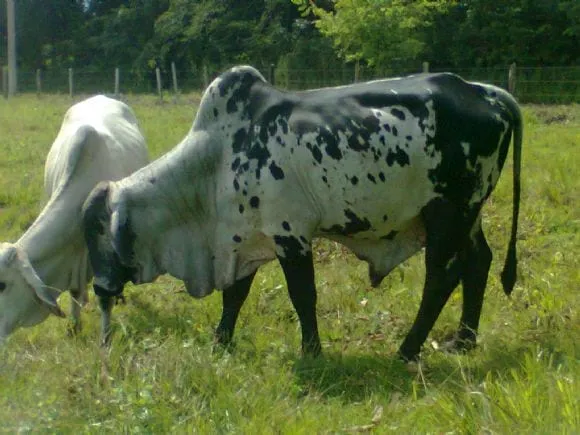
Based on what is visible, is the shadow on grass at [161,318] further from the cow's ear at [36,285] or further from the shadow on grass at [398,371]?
the shadow on grass at [398,371]

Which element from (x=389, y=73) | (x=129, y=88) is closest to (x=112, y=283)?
(x=389, y=73)

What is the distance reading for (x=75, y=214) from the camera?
6.07 meters

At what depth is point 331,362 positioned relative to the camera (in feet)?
16.7

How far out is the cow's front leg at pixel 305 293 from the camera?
5242 millimetres

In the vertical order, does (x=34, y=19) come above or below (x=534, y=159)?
above

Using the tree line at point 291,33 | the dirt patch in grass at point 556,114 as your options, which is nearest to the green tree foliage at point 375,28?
the tree line at point 291,33

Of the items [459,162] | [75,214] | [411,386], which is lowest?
[411,386]

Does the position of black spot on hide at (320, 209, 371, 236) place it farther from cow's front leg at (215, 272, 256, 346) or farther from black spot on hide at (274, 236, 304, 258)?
cow's front leg at (215, 272, 256, 346)

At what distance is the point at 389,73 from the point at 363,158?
15546 millimetres

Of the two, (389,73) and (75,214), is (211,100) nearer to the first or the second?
(75,214)

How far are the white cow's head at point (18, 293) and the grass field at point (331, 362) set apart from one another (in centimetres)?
19

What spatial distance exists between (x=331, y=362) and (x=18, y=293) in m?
1.98

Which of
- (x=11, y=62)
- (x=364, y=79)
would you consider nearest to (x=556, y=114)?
(x=364, y=79)

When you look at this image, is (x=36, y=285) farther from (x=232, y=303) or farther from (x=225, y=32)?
(x=225, y=32)
